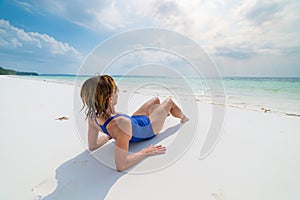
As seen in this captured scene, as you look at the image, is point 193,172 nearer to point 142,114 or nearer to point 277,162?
point 277,162

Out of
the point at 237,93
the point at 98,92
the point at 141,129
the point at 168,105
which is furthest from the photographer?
the point at 237,93

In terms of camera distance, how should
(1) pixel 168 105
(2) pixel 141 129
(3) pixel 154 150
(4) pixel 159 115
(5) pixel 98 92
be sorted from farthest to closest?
(1) pixel 168 105 → (4) pixel 159 115 → (2) pixel 141 129 → (3) pixel 154 150 → (5) pixel 98 92

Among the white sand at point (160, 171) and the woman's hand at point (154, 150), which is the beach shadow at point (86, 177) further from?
the woman's hand at point (154, 150)

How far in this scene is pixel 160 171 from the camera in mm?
1319

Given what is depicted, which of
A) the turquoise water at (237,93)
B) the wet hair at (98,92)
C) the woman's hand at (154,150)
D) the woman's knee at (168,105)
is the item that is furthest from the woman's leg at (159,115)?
the turquoise water at (237,93)

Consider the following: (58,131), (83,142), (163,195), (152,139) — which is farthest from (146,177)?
Result: (58,131)

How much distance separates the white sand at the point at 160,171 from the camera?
3.62 feet

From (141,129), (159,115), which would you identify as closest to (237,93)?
(159,115)

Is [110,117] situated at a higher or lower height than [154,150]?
Answer: higher

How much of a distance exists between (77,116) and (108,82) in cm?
185

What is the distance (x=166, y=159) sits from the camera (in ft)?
4.85

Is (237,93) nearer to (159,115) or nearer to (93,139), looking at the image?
(159,115)

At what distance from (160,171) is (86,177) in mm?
612

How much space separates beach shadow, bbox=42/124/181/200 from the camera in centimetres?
111
